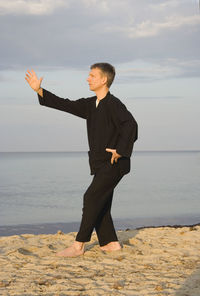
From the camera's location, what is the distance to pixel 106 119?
4746mm

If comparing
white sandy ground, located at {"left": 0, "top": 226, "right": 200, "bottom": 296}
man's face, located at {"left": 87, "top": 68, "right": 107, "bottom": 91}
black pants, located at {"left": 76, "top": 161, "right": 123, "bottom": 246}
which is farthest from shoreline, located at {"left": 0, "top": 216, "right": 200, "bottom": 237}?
man's face, located at {"left": 87, "top": 68, "right": 107, "bottom": 91}


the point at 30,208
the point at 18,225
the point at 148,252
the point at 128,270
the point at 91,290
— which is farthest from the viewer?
the point at 30,208

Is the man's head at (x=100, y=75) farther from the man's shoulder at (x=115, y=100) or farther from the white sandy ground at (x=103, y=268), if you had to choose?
the white sandy ground at (x=103, y=268)

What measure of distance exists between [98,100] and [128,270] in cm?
179

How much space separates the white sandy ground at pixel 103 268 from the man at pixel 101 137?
37cm

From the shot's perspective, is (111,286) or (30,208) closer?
(111,286)

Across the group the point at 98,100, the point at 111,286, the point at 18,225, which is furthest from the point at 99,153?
the point at 18,225

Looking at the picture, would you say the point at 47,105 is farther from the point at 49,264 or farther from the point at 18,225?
the point at 18,225

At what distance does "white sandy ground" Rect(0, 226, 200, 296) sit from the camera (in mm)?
3736

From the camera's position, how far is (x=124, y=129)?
15.1 feet

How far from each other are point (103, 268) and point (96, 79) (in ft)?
6.27

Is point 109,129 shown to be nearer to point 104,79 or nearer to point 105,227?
point 104,79

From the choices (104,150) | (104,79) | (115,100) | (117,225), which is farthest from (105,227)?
(117,225)

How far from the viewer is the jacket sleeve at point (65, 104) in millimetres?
4922
